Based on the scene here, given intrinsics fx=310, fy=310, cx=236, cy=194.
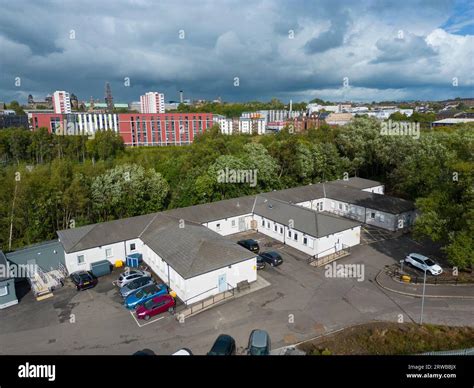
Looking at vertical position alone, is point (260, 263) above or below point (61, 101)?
below

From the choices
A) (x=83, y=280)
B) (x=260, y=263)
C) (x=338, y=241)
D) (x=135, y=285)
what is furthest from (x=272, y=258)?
(x=83, y=280)

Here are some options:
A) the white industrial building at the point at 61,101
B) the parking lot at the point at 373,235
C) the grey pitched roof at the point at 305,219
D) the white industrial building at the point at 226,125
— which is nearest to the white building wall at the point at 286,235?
the grey pitched roof at the point at 305,219

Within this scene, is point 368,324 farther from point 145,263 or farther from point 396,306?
point 145,263

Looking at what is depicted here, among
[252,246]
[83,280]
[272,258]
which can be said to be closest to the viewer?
[83,280]

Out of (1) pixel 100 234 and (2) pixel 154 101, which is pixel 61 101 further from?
(1) pixel 100 234

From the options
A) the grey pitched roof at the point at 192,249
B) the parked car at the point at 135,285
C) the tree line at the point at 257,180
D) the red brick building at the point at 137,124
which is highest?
the red brick building at the point at 137,124

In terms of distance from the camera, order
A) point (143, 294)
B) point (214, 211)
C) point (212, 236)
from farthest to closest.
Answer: point (214, 211), point (212, 236), point (143, 294)

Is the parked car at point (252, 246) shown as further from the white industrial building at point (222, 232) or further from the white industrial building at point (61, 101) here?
the white industrial building at point (61, 101)
